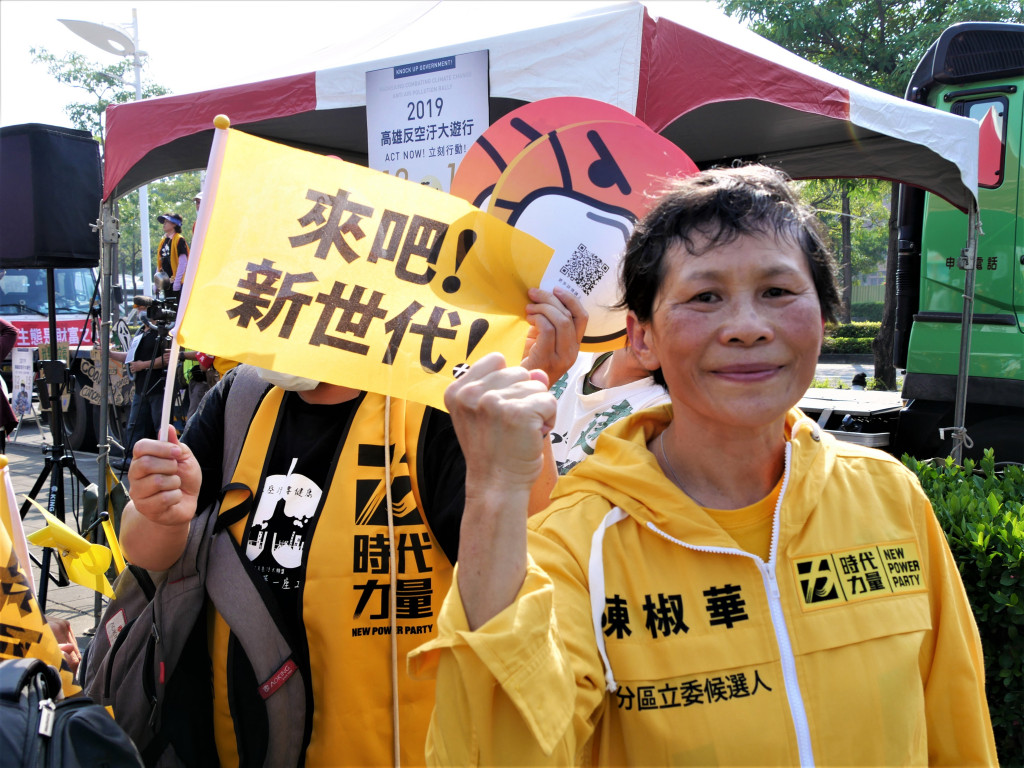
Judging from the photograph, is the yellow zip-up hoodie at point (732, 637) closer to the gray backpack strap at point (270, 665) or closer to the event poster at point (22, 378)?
the gray backpack strap at point (270, 665)

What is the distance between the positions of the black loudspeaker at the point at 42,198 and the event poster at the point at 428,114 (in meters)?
1.99

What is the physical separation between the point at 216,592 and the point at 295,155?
87cm

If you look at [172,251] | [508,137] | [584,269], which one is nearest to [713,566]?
[584,269]

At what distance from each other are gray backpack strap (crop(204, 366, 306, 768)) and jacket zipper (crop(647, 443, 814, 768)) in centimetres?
81

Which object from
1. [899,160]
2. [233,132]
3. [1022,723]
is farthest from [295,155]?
[899,160]

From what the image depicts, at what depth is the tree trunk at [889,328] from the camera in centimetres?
945

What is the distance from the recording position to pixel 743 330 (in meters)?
1.11

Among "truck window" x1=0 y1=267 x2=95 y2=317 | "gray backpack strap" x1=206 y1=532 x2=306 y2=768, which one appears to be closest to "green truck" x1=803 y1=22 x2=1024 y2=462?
"gray backpack strap" x1=206 y1=532 x2=306 y2=768

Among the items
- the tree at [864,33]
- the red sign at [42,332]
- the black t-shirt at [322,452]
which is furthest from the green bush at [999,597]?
the red sign at [42,332]

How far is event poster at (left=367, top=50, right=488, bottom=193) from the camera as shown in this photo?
10.8 feet

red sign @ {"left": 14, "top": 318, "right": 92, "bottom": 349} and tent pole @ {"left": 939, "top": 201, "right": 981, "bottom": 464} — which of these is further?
red sign @ {"left": 14, "top": 318, "right": 92, "bottom": 349}

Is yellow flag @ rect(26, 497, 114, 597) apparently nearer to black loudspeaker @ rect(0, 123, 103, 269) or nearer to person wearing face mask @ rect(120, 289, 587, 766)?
person wearing face mask @ rect(120, 289, 587, 766)

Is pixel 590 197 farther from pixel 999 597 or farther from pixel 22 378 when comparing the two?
pixel 22 378

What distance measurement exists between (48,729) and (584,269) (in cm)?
123
